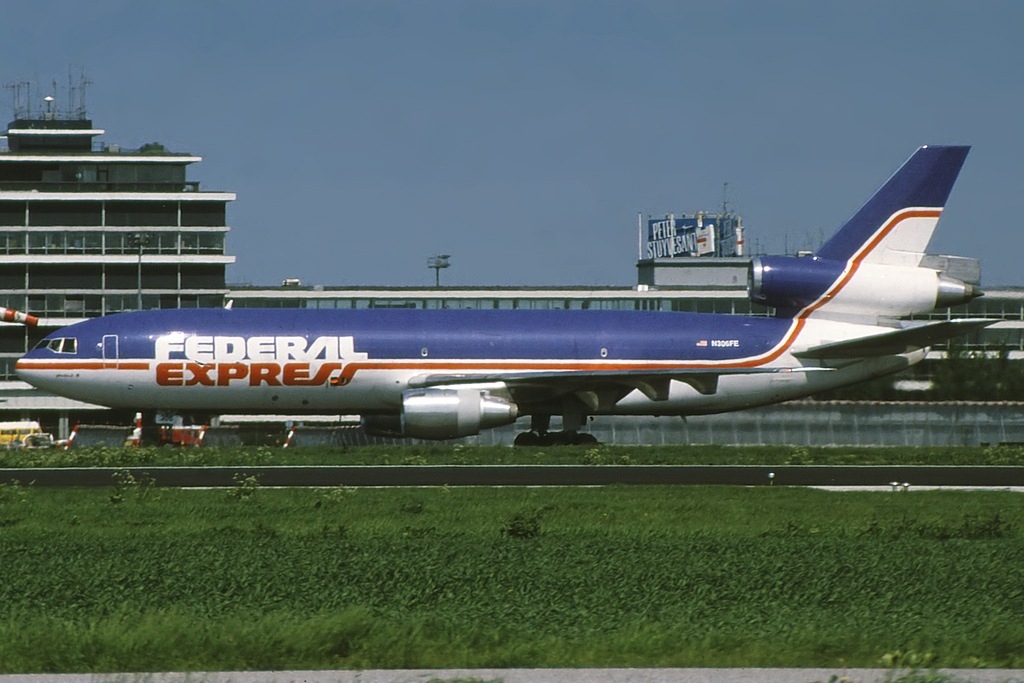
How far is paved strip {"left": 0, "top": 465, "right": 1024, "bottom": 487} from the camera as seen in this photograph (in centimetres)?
2553

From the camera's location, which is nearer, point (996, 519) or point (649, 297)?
point (996, 519)

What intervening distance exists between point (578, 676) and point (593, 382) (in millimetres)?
32095

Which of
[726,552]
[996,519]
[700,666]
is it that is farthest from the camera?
[996,519]

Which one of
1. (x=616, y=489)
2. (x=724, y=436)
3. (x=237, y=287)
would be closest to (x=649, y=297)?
(x=237, y=287)

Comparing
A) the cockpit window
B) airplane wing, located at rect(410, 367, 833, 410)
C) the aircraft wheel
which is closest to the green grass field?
airplane wing, located at rect(410, 367, 833, 410)

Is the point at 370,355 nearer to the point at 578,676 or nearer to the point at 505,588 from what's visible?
the point at 505,588

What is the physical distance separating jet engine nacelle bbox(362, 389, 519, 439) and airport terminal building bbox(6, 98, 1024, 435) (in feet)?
Answer: 194

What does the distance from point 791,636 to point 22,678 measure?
4980 millimetres

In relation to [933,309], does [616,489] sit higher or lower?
lower

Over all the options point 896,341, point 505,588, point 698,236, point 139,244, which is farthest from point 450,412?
point 698,236

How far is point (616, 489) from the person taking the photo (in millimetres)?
23594

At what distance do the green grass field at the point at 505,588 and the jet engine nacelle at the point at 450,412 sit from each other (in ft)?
63.9

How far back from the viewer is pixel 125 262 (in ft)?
338

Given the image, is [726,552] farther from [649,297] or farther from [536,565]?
[649,297]
